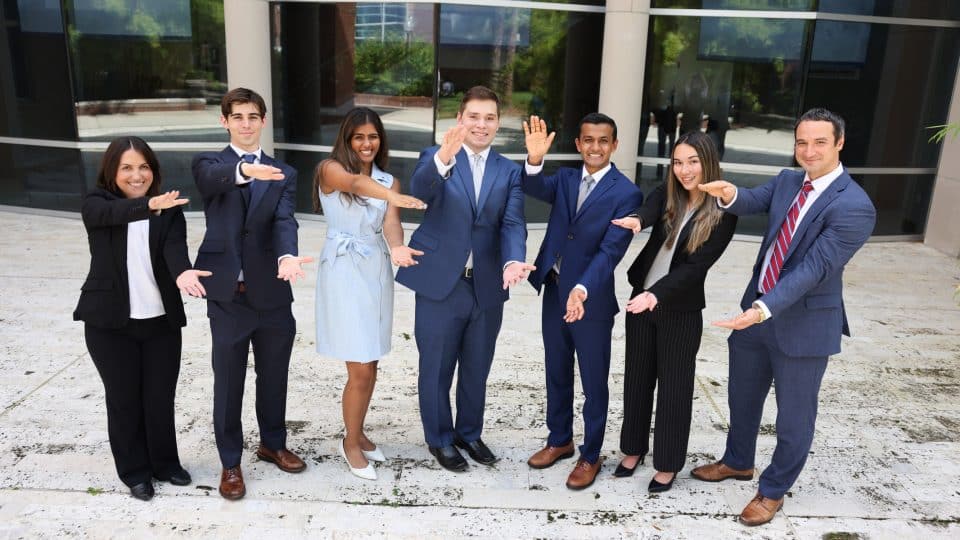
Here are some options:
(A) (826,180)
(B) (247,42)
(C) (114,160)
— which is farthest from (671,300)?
(B) (247,42)

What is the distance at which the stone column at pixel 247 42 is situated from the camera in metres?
9.49

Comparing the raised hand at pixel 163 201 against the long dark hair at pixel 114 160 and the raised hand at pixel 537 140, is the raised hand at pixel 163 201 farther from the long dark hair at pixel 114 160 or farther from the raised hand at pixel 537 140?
the raised hand at pixel 537 140

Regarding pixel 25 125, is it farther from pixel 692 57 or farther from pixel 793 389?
pixel 793 389

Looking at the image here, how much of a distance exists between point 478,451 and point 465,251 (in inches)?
46.1

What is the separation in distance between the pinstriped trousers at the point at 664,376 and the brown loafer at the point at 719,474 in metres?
0.25

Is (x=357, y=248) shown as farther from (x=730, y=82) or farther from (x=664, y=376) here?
(x=730, y=82)

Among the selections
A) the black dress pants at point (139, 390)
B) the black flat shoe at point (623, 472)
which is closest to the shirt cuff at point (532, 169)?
the black flat shoe at point (623, 472)

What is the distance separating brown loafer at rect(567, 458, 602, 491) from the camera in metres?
3.87

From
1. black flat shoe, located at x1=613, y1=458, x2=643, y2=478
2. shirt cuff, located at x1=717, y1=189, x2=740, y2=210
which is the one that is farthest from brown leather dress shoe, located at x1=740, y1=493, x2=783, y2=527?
shirt cuff, located at x1=717, y1=189, x2=740, y2=210

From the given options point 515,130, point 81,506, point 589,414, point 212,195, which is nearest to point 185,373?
point 81,506

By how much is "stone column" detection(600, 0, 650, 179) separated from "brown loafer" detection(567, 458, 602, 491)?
6430mm

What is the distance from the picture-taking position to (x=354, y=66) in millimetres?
9641

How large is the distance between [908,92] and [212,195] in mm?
9494

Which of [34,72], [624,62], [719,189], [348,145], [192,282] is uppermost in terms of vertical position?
[624,62]
